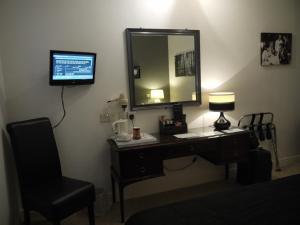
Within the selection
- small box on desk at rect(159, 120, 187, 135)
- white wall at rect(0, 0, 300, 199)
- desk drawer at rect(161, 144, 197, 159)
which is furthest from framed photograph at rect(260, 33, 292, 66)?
desk drawer at rect(161, 144, 197, 159)

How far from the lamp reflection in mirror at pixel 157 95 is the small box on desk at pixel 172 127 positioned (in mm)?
275

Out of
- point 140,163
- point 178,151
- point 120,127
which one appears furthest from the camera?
point 120,127

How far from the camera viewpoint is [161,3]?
9.30ft

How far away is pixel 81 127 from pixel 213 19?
207 centimetres

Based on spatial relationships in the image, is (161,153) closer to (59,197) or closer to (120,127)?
(120,127)

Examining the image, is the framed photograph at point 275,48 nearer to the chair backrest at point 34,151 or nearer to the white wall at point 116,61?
the white wall at point 116,61

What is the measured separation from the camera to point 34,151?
7.16 ft

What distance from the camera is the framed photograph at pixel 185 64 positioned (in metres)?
2.98

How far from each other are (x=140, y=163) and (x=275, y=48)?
2.56 m

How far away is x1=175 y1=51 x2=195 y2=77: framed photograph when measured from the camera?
298 centimetres

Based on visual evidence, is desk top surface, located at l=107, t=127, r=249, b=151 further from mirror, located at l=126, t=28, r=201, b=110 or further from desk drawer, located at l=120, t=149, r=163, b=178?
mirror, located at l=126, t=28, r=201, b=110

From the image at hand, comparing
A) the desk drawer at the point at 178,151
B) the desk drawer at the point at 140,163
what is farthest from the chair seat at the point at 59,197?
the desk drawer at the point at 178,151

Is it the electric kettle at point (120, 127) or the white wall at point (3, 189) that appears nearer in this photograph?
the white wall at point (3, 189)

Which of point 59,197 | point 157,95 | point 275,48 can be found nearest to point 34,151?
point 59,197
